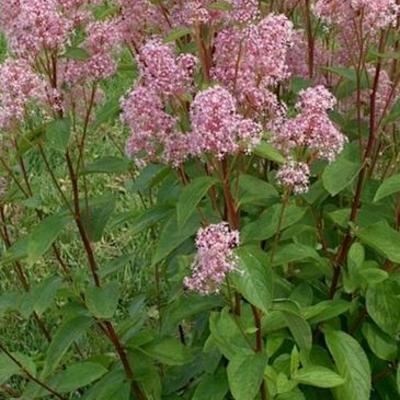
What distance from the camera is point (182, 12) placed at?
7.99 feet

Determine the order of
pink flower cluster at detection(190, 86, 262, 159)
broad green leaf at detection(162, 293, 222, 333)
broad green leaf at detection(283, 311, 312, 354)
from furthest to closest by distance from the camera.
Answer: broad green leaf at detection(162, 293, 222, 333), broad green leaf at detection(283, 311, 312, 354), pink flower cluster at detection(190, 86, 262, 159)

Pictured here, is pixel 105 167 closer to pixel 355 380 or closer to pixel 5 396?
pixel 355 380

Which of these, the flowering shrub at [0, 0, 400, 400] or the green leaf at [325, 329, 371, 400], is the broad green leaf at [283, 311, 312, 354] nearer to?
the flowering shrub at [0, 0, 400, 400]

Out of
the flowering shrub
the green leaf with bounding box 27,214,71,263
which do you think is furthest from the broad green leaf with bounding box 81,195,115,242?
the green leaf with bounding box 27,214,71,263

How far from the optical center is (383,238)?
244 cm

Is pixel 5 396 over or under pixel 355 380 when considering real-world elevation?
under

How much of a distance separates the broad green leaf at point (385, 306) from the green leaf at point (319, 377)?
0.20m

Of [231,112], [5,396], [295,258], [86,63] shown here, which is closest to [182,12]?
[86,63]

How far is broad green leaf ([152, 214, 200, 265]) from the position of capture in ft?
7.69

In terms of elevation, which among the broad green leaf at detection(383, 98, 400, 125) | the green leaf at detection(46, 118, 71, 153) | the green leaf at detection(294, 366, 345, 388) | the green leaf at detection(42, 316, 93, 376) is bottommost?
the green leaf at detection(294, 366, 345, 388)

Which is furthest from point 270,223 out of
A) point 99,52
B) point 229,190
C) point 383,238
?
point 99,52

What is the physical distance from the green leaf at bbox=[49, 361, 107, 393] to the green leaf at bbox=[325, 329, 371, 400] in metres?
0.66

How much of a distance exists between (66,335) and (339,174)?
2.79 feet

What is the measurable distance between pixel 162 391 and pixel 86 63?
1021mm
